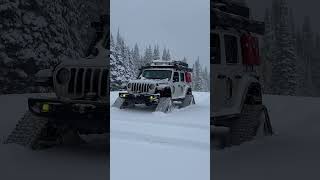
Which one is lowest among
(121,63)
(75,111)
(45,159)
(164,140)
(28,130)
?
(45,159)

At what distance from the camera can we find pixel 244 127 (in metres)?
2.82

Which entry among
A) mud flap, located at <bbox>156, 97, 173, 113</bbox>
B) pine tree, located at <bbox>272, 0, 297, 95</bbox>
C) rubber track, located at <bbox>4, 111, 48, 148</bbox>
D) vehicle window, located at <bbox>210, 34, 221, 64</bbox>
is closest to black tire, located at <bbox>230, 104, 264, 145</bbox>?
pine tree, located at <bbox>272, 0, 297, 95</bbox>

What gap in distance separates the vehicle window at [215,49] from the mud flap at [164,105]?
945mm

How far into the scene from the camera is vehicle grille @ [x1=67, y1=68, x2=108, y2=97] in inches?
104

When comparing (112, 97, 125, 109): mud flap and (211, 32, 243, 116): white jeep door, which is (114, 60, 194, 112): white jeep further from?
(211, 32, 243, 116): white jeep door

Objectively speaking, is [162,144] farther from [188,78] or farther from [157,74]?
[157,74]

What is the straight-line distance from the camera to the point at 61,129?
9.36ft

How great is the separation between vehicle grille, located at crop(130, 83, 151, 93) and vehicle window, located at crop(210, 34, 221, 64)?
3.56 ft

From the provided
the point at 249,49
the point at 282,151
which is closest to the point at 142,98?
the point at 249,49

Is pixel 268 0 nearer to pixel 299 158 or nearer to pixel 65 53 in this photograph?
pixel 299 158

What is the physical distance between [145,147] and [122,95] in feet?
1.88

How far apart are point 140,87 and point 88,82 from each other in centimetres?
100

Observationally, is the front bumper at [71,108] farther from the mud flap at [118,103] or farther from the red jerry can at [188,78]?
the red jerry can at [188,78]

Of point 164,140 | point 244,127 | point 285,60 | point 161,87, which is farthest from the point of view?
point 161,87
